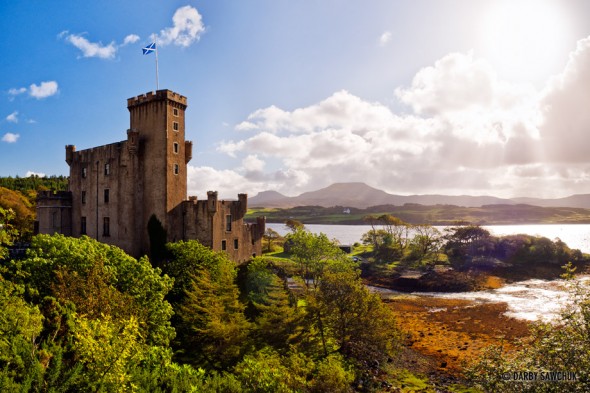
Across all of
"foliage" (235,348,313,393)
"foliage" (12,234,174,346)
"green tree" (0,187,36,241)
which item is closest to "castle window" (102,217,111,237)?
"green tree" (0,187,36,241)

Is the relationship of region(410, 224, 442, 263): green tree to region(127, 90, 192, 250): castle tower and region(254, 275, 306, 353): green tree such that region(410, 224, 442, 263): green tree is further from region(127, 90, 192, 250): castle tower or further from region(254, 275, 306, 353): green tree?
region(254, 275, 306, 353): green tree

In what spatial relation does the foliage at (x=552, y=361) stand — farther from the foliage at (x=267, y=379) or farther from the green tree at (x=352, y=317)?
the green tree at (x=352, y=317)

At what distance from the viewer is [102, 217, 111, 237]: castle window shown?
5425cm

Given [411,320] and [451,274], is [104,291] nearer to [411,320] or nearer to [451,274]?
[411,320]

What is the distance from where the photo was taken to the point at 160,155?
50.9 meters

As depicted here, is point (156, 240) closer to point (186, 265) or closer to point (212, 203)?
point (212, 203)

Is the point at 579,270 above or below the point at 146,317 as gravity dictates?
below

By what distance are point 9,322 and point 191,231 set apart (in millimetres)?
31554

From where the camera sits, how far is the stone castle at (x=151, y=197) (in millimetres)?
50594

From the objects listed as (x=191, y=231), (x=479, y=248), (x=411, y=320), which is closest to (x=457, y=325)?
(x=411, y=320)

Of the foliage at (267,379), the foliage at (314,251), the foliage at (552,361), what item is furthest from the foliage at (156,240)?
the foliage at (552,361)

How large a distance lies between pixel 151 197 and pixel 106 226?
30.6 feet

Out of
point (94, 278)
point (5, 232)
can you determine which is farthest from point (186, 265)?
point (5, 232)

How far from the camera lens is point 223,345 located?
3067cm
